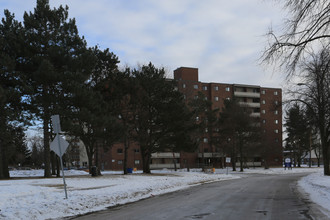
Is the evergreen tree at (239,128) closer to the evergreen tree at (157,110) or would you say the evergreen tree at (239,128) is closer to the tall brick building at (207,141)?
the tall brick building at (207,141)

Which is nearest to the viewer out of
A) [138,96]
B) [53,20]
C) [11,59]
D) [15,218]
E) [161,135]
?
[15,218]

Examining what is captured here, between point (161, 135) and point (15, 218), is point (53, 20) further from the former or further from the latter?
point (15, 218)

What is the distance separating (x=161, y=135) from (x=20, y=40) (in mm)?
18942

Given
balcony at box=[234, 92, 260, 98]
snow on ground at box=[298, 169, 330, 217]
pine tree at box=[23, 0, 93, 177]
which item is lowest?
snow on ground at box=[298, 169, 330, 217]

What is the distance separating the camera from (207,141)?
83.8m

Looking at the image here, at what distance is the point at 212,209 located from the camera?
10820mm

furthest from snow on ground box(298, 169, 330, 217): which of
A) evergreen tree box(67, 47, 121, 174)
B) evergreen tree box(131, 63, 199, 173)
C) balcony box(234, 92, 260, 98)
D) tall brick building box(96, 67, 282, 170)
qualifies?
balcony box(234, 92, 260, 98)

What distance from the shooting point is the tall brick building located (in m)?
74.3

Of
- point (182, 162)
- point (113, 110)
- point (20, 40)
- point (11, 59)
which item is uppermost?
point (20, 40)

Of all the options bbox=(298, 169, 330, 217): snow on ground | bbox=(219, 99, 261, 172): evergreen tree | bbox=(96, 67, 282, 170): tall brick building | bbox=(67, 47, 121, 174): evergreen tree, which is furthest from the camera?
bbox=(96, 67, 282, 170): tall brick building

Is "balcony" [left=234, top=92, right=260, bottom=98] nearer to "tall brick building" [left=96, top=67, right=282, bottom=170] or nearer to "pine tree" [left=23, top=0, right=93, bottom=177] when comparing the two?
"tall brick building" [left=96, top=67, right=282, bottom=170]

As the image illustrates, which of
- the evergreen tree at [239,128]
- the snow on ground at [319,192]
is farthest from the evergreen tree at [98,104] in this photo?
the evergreen tree at [239,128]

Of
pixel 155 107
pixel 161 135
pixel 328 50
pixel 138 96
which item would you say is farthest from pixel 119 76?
pixel 328 50

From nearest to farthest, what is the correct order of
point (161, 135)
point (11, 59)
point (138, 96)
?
point (11, 59) → point (138, 96) → point (161, 135)
